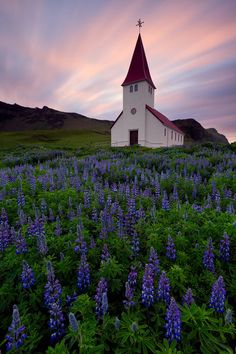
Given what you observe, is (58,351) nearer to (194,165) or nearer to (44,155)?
(194,165)

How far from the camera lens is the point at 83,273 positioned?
2.62 metres

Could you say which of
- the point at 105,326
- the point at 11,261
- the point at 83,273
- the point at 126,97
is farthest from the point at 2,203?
the point at 126,97

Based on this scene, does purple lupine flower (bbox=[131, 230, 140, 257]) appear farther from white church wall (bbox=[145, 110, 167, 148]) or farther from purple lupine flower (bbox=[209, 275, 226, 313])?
white church wall (bbox=[145, 110, 167, 148])

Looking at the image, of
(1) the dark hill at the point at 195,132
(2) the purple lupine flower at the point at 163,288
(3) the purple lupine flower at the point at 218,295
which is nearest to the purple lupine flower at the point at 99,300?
(2) the purple lupine flower at the point at 163,288

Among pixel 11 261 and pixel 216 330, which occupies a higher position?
pixel 11 261

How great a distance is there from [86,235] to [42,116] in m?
209

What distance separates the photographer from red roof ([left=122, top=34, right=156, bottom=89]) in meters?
34.0

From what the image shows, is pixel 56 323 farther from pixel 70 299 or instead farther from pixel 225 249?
pixel 225 249

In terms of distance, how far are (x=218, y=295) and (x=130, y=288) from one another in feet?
2.82

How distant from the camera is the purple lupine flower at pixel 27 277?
8.40 ft

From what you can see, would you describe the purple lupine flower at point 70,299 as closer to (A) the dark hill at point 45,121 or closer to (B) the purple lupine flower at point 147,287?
(B) the purple lupine flower at point 147,287

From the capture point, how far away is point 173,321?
2.03 meters

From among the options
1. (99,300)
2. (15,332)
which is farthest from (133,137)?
(15,332)

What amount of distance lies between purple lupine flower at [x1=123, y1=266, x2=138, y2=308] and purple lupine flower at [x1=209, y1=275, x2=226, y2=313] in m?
0.80
